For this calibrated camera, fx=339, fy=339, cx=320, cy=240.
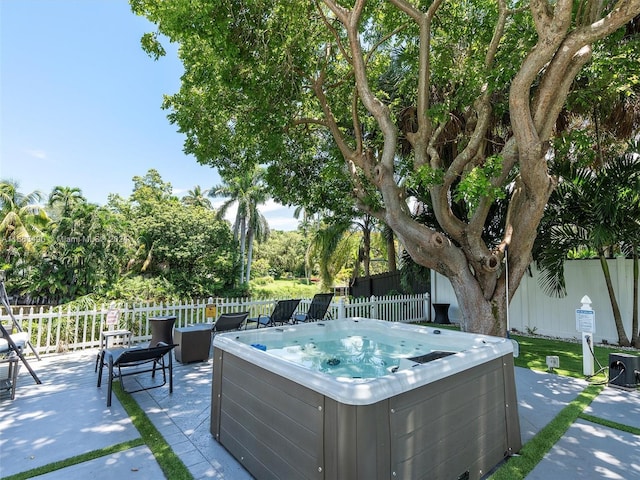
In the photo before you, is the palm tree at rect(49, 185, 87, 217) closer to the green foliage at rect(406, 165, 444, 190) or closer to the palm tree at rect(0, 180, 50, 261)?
the palm tree at rect(0, 180, 50, 261)

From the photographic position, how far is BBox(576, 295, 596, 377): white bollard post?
5035mm

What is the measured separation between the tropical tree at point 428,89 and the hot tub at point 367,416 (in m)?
2.59

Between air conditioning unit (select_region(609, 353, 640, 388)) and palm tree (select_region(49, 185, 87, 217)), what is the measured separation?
2021 cm

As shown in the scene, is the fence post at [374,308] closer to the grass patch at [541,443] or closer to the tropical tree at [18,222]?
the grass patch at [541,443]

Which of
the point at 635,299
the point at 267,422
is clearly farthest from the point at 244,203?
the point at 267,422

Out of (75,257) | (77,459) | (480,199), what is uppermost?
(480,199)

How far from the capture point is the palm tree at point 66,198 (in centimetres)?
1645

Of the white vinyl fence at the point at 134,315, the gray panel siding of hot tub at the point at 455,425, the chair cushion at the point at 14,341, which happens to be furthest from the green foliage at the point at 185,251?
the gray panel siding of hot tub at the point at 455,425

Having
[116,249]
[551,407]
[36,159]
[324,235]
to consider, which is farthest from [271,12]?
[36,159]

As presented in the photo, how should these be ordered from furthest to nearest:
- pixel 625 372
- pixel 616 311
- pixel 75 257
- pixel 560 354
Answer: pixel 75 257
pixel 616 311
pixel 560 354
pixel 625 372

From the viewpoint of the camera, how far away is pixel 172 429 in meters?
3.58

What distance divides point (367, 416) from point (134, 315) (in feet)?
→ 23.7

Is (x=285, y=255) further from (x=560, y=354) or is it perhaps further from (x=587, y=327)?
(x=587, y=327)

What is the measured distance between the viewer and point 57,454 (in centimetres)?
309
